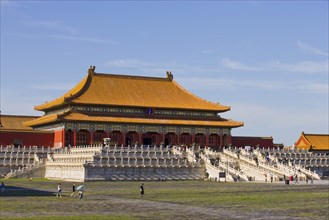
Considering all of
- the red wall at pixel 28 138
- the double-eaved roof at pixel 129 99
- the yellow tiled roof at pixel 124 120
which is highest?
the double-eaved roof at pixel 129 99

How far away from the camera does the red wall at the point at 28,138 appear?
82.3m

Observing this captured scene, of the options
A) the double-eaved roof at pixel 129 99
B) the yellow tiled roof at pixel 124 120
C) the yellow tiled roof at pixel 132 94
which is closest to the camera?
the yellow tiled roof at pixel 124 120

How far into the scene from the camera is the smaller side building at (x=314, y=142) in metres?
103

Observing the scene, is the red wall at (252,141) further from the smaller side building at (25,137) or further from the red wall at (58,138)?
the smaller side building at (25,137)

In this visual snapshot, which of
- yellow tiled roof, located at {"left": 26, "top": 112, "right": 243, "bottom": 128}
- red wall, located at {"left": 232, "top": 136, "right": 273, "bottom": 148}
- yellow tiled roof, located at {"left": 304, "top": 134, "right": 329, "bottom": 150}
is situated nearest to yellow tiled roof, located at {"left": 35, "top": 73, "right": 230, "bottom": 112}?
yellow tiled roof, located at {"left": 26, "top": 112, "right": 243, "bottom": 128}

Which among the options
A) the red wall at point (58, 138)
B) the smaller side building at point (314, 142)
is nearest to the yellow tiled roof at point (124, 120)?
the red wall at point (58, 138)

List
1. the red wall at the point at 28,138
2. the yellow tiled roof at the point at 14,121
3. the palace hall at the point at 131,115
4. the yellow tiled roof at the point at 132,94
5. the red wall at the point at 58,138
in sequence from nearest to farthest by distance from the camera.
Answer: the red wall at the point at 28,138 → the red wall at the point at 58,138 → the palace hall at the point at 131,115 → the yellow tiled roof at the point at 132,94 → the yellow tiled roof at the point at 14,121

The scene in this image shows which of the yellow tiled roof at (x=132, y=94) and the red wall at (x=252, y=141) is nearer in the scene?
the yellow tiled roof at (x=132, y=94)

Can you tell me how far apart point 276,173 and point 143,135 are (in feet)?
88.7

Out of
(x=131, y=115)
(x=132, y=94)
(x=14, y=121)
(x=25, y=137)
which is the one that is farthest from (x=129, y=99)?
(x=14, y=121)

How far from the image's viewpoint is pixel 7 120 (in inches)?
3708

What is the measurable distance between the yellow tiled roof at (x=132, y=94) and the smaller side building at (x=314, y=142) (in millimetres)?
16798

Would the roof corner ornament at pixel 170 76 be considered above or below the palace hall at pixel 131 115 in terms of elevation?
above

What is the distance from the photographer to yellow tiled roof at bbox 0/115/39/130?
305 ft
